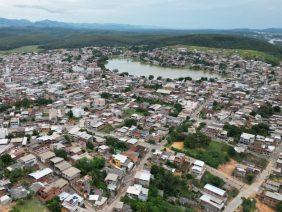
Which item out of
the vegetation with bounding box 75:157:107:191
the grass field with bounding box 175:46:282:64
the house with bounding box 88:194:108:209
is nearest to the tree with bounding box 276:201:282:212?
the house with bounding box 88:194:108:209

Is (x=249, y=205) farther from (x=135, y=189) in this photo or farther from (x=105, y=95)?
(x=105, y=95)

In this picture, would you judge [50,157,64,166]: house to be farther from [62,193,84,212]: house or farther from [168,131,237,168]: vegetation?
[168,131,237,168]: vegetation

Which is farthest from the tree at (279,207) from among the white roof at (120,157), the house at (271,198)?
the white roof at (120,157)

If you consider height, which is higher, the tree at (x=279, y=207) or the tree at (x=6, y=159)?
the tree at (x=6, y=159)

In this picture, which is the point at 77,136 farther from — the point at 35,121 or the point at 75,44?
the point at 75,44

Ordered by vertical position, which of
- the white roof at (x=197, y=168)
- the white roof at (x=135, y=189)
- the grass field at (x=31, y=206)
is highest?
the white roof at (x=135, y=189)

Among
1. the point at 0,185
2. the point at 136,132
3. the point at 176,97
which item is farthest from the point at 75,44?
the point at 0,185

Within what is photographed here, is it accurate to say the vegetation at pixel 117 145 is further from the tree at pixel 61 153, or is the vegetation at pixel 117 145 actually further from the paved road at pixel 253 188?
the paved road at pixel 253 188
